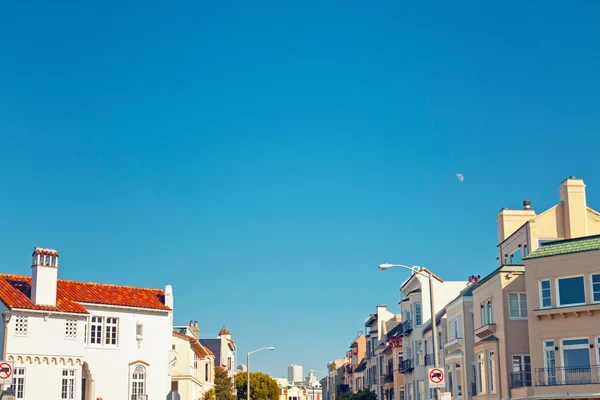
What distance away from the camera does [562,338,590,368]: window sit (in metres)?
38.4

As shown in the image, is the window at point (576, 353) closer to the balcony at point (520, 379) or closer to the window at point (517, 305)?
the balcony at point (520, 379)

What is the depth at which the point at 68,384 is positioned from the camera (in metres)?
50.8

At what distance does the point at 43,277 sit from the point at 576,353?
107 ft

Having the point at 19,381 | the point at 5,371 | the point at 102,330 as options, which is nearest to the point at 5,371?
the point at 5,371

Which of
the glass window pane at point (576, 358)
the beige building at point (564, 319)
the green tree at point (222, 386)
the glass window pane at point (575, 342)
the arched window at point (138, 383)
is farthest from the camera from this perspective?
the green tree at point (222, 386)

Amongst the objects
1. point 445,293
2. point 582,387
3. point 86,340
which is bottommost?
point 582,387

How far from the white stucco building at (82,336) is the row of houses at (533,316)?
2040 cm

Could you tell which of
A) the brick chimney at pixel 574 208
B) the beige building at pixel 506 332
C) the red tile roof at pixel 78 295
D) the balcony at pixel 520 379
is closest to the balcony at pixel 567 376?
the balcony at pixel 520 379

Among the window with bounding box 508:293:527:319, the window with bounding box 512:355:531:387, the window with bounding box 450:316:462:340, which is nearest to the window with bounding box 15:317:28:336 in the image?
the window with bounding box 450:316:462:340

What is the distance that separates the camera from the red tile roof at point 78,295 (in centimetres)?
5025

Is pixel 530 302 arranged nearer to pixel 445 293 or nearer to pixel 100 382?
pixel 445 293

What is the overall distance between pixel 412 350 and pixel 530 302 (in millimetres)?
28253

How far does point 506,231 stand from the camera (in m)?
54.1

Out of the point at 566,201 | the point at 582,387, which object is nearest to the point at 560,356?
the point at 582,387
